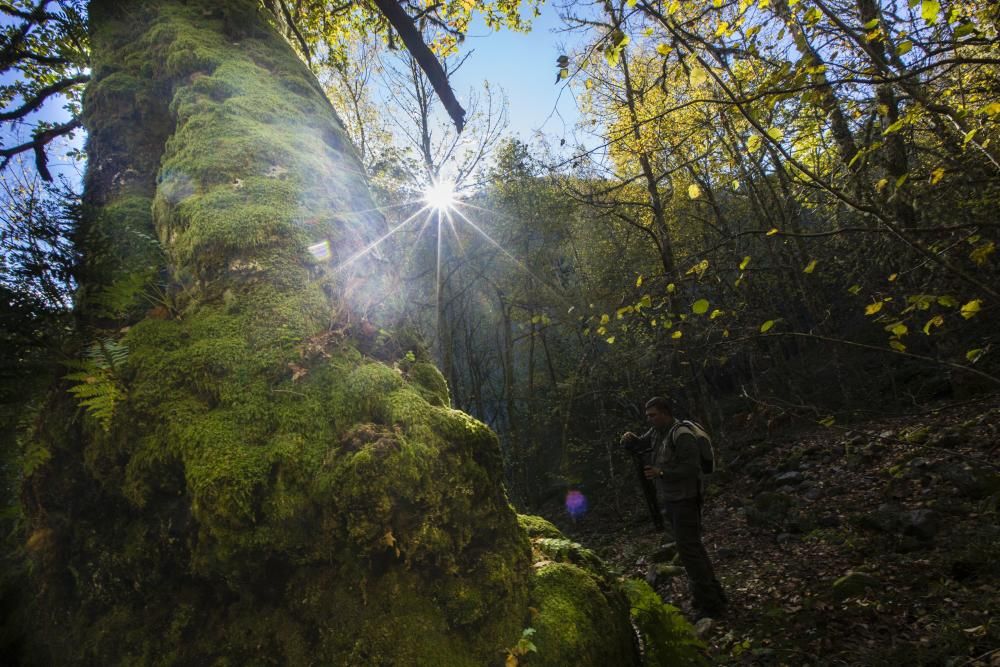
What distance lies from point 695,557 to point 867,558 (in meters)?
1.81

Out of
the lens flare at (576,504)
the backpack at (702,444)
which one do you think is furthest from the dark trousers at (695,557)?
the lens flare at (576,504)

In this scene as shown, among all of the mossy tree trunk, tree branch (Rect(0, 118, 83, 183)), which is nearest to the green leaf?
the mossy tree trunk

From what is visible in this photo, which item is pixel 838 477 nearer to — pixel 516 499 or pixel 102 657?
pixel 102 657

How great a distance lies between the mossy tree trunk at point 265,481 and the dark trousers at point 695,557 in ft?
8.55

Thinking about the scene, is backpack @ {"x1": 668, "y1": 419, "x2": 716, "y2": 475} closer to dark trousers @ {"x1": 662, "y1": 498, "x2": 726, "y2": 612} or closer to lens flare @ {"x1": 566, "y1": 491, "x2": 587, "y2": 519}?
dark trousers @ {"x1": 662, "y1": 498, "x2": 726, "y2": 612}

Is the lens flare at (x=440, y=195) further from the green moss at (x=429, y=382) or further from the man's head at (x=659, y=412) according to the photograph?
the green moss at (x=429, y=382)

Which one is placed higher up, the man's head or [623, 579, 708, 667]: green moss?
the man's head

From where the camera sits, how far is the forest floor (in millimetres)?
3322

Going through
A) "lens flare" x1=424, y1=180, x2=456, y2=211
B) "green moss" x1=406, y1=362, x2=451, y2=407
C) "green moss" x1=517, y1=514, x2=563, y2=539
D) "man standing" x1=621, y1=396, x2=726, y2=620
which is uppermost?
"lens flare" x1=424, y1=180, x2=456, y2=211

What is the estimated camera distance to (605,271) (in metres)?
14.5

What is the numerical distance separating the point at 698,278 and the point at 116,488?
11.3 feet

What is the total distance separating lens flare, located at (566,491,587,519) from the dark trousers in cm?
907

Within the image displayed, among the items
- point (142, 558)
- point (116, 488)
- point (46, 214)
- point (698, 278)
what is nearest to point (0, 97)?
point (46, 214)

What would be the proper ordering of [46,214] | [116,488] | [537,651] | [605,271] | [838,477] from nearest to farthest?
[537,651], [116,488], [46,214], [838,477], [605,271]
